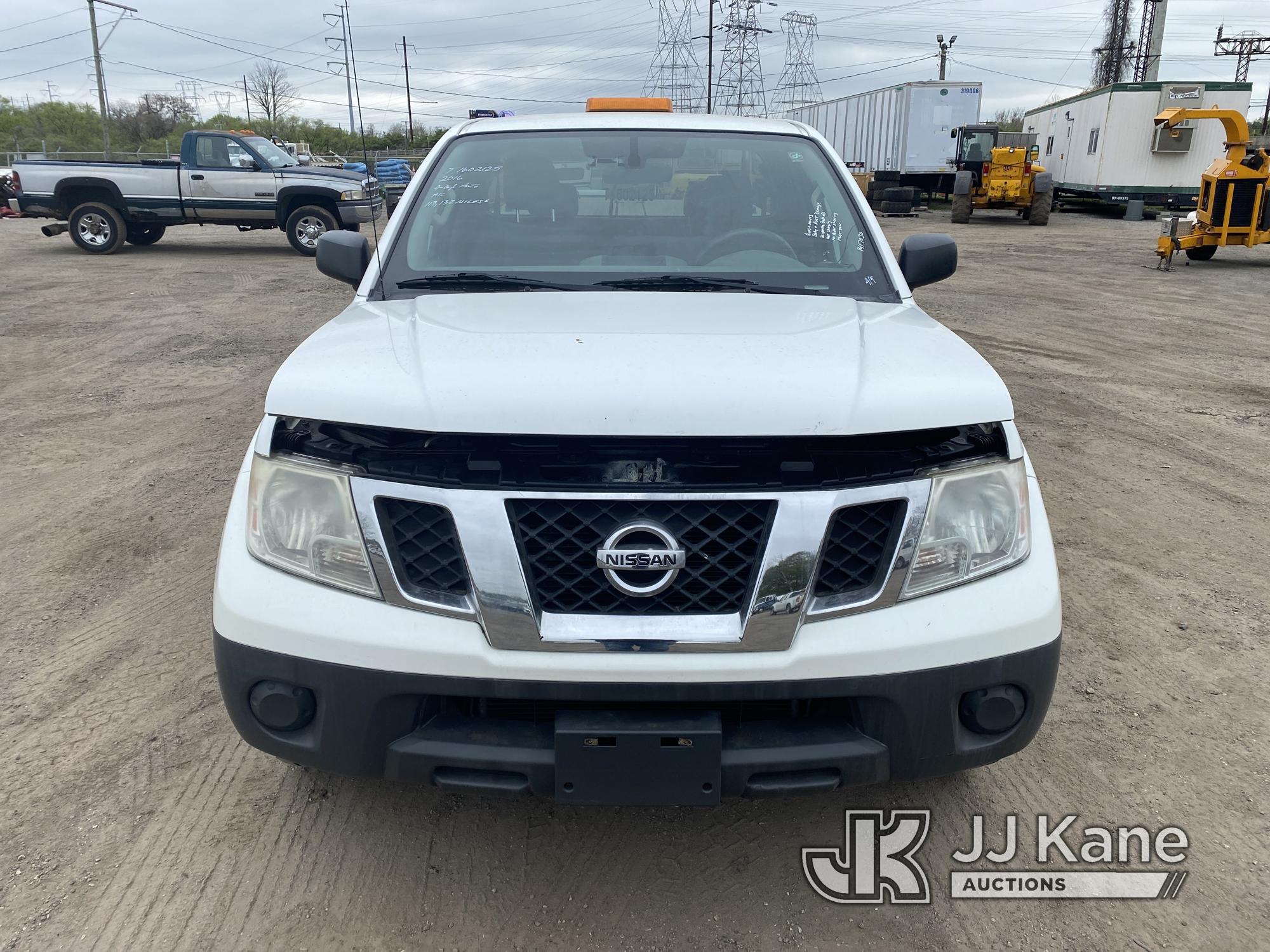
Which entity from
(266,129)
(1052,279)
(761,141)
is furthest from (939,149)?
(266,129)

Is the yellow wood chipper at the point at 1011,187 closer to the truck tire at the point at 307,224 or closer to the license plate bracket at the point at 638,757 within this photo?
the truck tire at the point at 307,224

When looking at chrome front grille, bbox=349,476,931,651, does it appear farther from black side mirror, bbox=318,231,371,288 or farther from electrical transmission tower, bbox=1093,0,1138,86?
electrical transmission tower, bbox=1093,0,1138,86

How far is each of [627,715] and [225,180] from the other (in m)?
15.6

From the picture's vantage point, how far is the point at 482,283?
115 inches

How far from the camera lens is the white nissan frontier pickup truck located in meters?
1.89

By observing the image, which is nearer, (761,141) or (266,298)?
(761,141)

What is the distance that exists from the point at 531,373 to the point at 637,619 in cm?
55

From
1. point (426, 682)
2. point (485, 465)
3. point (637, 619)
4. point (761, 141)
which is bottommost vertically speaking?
point (426, 682)

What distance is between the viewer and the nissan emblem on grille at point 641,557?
6.19 feet

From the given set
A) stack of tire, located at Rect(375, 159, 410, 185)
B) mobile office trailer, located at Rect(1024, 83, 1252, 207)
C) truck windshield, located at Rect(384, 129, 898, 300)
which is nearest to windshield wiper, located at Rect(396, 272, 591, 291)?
truck windshield, located at Rect(384, 129, 898, 300)

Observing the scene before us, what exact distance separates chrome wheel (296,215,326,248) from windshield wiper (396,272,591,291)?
1357cm

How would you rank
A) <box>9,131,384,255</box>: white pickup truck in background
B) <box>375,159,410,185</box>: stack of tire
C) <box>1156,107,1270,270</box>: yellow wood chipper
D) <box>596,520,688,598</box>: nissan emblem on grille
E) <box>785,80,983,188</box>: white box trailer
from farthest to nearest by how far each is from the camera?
<box>785,80,983,188</box>: white box trailer, <box>375,159,410,185</box>: stack of tire, <box>9,131,384,255</box>: white pickup truck in background, <box>1156,107,1270,270</box>: yellow wood chipper, <box>596,520,688,598</box>: nissan emblem on grille

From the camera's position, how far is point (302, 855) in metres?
2.38

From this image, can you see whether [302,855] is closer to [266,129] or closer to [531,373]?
[531,373]
